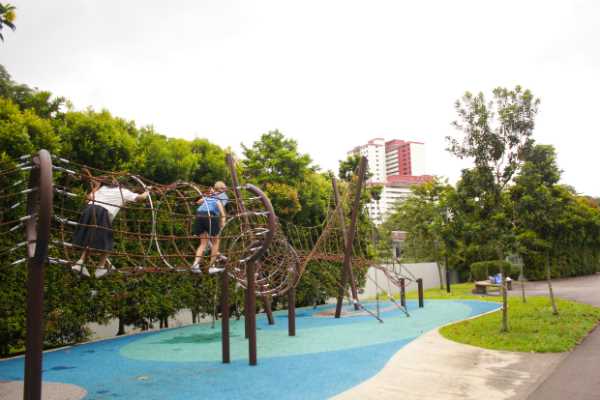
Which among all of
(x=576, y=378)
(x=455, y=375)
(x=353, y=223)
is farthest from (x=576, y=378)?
(x=353, y=223)

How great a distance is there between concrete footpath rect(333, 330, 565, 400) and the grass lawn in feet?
2.06

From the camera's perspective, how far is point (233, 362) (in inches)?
354

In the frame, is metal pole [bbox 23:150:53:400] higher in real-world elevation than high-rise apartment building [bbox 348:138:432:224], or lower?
lower

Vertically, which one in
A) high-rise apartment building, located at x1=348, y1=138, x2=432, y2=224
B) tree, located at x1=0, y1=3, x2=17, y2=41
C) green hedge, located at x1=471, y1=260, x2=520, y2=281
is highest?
high-rise apartment building, located at x1=348, y1=138, x2=432, y2=224

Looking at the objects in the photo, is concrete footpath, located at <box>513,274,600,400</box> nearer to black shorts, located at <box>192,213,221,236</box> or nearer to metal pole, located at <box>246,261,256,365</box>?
metal pole, located at <box>246,261,256,365</box>

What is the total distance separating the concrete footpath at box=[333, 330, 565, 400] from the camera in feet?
20.5

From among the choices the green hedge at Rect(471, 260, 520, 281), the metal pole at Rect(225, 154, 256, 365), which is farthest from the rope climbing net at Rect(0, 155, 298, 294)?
the green hedge at Rect(471, 260, 520, 281)

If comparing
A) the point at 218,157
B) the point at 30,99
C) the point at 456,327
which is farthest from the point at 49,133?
the point at 456,327

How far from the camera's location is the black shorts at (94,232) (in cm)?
594

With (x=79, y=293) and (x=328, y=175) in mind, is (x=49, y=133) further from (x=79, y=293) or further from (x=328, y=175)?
(x=328, y=175)

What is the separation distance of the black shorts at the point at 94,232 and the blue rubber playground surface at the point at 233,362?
2.49 meters

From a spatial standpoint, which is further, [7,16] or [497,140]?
[497,140]

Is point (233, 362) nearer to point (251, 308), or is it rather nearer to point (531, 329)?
point (251, 308)

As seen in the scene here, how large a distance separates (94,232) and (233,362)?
440 centimetres
